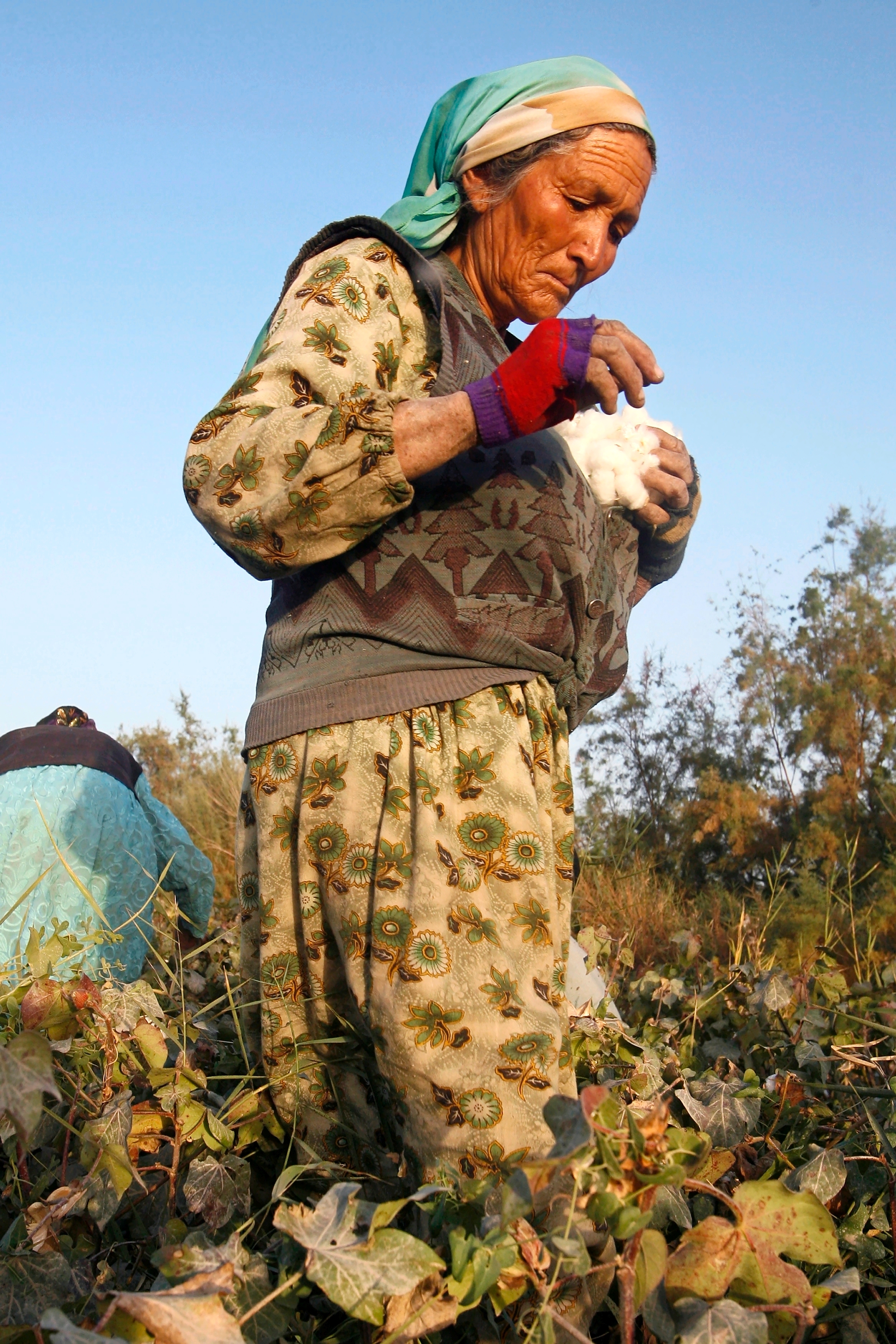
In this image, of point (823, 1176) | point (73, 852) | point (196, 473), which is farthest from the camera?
point (73, 852)

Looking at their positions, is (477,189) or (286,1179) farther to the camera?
(477,189)

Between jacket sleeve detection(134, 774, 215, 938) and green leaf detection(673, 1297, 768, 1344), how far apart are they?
3460 mm

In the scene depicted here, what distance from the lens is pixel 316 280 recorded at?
1.72 metres

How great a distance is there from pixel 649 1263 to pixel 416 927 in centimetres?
56

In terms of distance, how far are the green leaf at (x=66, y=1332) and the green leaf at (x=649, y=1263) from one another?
1.65ft

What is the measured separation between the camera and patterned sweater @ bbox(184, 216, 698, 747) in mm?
1538

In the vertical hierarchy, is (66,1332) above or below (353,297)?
below

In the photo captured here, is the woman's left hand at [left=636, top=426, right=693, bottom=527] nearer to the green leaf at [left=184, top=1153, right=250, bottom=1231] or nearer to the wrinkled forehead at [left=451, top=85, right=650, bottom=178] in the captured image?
the wrinkled forehead at [left=451, top=85, right=650, bottom=178]

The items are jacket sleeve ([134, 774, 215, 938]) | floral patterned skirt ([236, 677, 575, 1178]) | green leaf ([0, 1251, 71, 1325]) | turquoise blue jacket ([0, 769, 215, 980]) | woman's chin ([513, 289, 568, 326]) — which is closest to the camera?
green leaf ([0, 1251, 71, 1325])

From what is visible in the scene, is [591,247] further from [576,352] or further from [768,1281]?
[768,1281]

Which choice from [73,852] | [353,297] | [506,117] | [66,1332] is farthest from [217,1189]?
[73,852]

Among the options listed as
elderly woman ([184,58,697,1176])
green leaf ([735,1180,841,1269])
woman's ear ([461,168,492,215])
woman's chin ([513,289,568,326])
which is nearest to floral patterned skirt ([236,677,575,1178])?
elderly woman ([184,58,697,1176])

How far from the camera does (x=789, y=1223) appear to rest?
3.88 feet

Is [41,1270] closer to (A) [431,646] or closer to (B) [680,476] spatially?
(A) [431,646]
